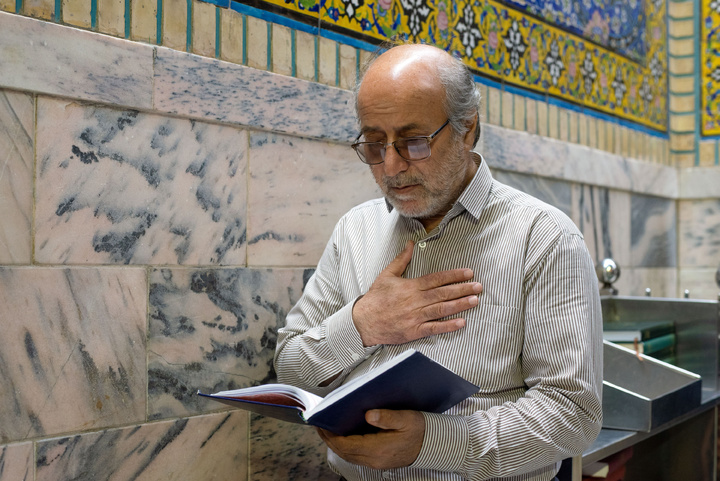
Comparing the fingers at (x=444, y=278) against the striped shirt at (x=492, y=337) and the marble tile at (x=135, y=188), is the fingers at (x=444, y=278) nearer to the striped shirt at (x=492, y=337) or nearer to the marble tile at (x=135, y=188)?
the striped shirt at (x=492, y=337)

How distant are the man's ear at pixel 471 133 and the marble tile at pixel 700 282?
10.5ft

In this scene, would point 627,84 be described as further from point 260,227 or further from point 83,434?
point 83,434

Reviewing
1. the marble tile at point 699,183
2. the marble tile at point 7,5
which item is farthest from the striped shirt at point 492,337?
the marble tile at point 699,183

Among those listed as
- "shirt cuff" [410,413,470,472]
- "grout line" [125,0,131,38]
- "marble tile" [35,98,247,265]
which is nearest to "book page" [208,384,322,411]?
"shirt cuff" [410,413,470,472]

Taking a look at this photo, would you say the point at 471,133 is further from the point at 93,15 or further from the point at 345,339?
the point at 93,15

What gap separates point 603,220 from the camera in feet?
12.8

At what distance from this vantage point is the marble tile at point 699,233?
448cm

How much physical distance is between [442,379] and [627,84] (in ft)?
10.7

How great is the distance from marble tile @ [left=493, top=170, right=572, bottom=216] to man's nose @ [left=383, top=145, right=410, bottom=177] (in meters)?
1.40

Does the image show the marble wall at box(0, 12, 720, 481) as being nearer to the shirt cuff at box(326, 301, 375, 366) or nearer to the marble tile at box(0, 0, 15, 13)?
the marble tile at box(0, 0, 15, 13)

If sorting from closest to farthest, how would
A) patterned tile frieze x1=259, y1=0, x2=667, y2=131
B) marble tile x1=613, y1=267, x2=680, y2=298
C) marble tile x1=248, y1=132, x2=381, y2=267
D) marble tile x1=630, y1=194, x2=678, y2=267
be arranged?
marble tile x1=248, y1=132, x2=381, y2=267
patterned tile frieze x1=259, y1=0, x2=667, y2=131
marble tile x1=613, y1=267, x2=680, y2=298
marble tile x1=630, y1=194, x2=678, y2=267

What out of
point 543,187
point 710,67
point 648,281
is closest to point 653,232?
point 648,281

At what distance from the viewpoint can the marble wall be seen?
5.43ft

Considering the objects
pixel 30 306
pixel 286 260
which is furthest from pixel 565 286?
pixel 30 306
